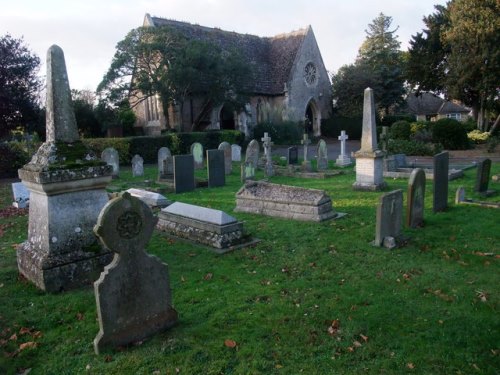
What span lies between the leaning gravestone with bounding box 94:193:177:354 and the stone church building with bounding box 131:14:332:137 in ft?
87.3

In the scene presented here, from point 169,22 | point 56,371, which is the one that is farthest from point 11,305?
point 169,22

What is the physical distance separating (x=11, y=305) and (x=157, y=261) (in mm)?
2320

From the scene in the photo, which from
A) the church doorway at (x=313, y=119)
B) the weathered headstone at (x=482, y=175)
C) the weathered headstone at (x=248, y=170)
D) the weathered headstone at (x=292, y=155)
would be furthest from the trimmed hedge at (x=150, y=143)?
the weathered headstone at (x=482, y=175)

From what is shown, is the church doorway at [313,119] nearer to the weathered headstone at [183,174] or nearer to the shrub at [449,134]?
the shrub at [449,134]

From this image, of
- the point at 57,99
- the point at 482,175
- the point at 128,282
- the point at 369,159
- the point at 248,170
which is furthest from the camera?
the point at 248,170

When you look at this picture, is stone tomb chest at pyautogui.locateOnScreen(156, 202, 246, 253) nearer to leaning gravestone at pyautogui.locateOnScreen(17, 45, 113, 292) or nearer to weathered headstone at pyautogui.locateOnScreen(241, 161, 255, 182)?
leaning gravestone at pyautogui.locateOnScreen(17, 45, 113, 292)

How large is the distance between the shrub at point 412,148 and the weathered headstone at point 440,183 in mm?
13335

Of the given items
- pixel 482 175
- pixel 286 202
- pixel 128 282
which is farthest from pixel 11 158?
pixel 482 175

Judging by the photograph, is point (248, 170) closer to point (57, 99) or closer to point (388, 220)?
point (388, 220)

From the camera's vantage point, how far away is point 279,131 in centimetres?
3466

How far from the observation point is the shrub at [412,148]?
21.8m

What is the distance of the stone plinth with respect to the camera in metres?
5.48

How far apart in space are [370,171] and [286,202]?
13.9 ft

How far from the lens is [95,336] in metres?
4.36
